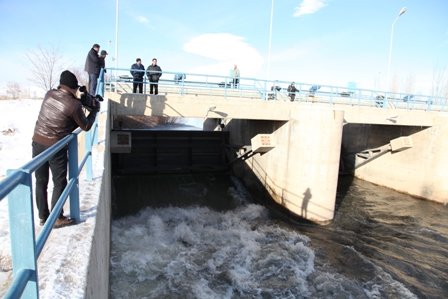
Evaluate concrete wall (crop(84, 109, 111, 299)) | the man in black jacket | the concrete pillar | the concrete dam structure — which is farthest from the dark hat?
the concrete pillar

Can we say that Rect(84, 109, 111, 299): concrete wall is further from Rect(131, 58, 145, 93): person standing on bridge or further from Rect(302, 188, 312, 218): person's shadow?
Rect(302, 188, 312, 218): person's shadow

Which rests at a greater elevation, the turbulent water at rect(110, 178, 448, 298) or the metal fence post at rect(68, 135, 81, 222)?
the metal fence post at rect(68, 135, 81, 222)

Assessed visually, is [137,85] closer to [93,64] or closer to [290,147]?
[93,64]

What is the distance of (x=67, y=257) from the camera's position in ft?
7.61

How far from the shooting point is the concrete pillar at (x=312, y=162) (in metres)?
11.3

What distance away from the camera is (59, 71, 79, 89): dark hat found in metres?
3.14

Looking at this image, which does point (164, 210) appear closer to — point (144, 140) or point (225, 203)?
point (225, 203)

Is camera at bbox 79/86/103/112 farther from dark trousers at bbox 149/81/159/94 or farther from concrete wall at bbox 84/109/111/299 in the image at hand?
dark trousers at bbox 149/81/159/94

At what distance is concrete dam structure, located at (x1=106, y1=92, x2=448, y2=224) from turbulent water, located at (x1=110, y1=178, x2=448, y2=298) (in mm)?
1269

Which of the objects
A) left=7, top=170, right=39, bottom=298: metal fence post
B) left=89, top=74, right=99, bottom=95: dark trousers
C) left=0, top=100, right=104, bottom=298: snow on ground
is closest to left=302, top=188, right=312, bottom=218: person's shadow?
left=89, top=74, right=99, bottom=95: dark trousers

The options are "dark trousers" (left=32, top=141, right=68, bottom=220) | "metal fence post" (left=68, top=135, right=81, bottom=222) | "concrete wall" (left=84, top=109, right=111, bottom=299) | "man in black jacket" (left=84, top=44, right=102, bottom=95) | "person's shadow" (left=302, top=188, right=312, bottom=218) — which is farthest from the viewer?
"person's shadow" (left=302, top=188, right=312, bottom=218)

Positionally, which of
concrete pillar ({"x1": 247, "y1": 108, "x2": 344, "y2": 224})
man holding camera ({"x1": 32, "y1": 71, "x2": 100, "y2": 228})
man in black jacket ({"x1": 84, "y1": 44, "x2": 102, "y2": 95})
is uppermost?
man in black jacket ({"x1": 84, "y1": 44, "x2": 102, "y2": 95})

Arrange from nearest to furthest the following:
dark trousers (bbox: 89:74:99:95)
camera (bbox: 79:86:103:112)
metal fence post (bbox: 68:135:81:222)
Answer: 1. metal fence post (bbox: 68:135:81:222)
2. camera (bbox: 79:86:103:112)
3. dark trousers (bbox: 89:74:99:95)

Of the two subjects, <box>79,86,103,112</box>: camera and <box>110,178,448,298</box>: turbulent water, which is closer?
<box>79,86,103,112</box>: camera
